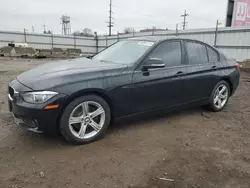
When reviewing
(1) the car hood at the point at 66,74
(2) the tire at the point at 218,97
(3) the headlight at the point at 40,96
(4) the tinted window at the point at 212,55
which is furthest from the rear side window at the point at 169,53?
(3) the headlight at the point at 40,96

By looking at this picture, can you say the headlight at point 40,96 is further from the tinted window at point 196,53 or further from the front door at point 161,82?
the tinted window at point 196,53

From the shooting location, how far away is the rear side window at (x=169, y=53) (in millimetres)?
3683

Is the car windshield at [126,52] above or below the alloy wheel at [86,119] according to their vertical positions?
above

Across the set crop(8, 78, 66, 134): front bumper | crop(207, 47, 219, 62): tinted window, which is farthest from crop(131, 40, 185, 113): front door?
crop(8, 78, 66, 134): front bumper

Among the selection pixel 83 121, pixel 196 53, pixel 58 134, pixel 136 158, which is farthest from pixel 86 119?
pixel 196 53

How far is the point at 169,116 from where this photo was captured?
432cm

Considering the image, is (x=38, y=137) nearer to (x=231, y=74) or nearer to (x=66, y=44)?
(x=231, y=74)

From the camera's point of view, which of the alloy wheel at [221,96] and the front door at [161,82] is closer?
the front door at [161,82]

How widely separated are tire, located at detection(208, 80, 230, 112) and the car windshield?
1.84m

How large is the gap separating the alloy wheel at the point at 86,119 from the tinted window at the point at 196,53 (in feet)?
6.79

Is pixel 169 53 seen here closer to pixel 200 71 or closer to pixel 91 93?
pixel 200 71

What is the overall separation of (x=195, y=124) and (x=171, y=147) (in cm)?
111

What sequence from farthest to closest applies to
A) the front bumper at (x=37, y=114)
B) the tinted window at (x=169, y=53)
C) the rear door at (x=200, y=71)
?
the rear door at (x=200, y=71)
the tinted window at (x=169, y=53)
the front bumper at (x=37, y=114)

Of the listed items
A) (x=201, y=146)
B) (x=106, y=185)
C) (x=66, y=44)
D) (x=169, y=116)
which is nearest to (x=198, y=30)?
(x=169, y=116)
